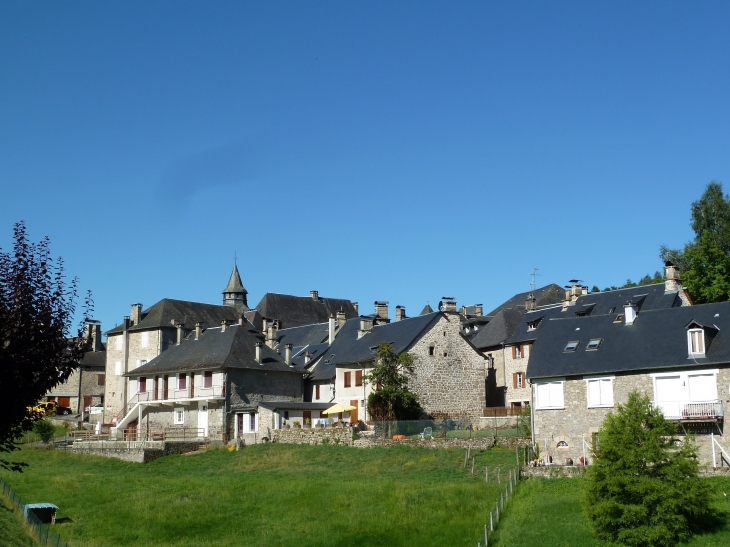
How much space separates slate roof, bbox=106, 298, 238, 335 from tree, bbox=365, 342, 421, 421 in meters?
19.4

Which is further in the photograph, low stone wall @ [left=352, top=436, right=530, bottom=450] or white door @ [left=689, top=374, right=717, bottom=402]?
low stone wall @ [left=352, top=436, right=530, bottom=450]

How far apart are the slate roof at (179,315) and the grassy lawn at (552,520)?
3706 cm

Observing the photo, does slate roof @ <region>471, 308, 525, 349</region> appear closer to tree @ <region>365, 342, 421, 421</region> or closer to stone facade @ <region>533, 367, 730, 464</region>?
tree @ <region>365, 342, 421, 421</region>

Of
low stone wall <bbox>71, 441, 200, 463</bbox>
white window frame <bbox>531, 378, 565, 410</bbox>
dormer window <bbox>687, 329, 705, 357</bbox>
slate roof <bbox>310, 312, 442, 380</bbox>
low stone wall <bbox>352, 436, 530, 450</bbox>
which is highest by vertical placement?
slate roof <bbox>310, 312, 442, 380</bbox>

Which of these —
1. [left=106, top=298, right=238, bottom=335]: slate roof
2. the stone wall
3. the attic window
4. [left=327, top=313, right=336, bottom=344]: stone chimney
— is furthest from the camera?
[left=106, top=298, right=238, bottom=335]: slate roof

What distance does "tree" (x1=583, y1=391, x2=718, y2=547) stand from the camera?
2350cm

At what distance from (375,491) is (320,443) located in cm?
1334

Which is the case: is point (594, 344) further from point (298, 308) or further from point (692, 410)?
point (298, 308)

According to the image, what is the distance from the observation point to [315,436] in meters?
44.0

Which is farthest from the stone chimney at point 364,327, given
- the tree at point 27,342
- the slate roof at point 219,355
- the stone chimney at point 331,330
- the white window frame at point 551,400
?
the tree at point 27,342

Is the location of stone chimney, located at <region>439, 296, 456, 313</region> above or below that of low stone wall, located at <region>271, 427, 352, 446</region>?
above

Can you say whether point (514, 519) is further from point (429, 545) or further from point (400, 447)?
point (400, 447)

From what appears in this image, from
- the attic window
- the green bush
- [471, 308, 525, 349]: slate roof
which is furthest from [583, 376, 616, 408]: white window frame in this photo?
the green bush

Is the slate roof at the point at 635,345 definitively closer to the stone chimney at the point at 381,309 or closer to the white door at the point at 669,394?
the white door at the point at 669,394
